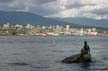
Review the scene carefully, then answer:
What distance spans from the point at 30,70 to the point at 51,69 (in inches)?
127

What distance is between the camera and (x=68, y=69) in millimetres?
54094

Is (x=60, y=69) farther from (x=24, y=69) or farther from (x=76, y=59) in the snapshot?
(x=76, y=59)

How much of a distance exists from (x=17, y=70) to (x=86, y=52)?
556 inches

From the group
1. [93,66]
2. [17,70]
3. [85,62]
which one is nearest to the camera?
[17,70]

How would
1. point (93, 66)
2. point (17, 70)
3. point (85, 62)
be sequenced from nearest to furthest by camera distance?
point (17, 70) < point (93, 66) < point (85, 62)

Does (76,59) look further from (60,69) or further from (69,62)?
(60,69)

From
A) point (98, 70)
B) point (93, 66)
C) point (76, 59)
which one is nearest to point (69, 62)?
point (76, 59)

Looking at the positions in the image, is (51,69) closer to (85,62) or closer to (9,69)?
(9,69)

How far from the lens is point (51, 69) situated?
54312 mm

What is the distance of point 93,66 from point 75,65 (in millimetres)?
2947

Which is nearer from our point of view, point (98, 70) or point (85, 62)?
point (98, 70)

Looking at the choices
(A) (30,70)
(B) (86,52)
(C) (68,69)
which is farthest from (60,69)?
(B) (86,52)

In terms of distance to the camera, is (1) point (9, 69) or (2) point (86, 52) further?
(2) point (86, 52)

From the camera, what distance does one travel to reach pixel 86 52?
203 ft
